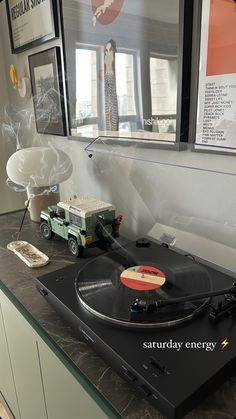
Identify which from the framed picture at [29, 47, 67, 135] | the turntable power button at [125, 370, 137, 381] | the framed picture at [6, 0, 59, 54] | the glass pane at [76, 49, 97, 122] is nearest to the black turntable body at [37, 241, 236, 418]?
the turntable power button at [125, 370, 137, 381]

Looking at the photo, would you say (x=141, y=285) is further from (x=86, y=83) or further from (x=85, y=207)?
(x=86, y=83)

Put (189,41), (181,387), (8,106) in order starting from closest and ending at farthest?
(181,387) < (189,41) < (8,106)

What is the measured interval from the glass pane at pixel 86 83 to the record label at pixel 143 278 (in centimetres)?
77

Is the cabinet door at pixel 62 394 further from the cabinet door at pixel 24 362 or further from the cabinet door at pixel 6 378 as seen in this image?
the cabinet door at pixel 6 378

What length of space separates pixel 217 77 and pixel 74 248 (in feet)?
2.29

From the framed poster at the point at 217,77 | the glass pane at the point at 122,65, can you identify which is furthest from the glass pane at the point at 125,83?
the framed poster at the point at 217,77

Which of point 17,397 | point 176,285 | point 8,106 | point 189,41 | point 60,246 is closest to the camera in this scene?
point 176,285

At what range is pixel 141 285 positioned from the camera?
716 millimetres

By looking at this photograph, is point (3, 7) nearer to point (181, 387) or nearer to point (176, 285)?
point (176, 285)

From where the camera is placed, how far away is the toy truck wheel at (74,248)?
1059 millimetres

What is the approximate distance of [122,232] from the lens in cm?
132

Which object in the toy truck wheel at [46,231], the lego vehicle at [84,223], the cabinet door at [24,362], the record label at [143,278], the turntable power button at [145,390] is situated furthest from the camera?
the toy truck wheel at [46,231]

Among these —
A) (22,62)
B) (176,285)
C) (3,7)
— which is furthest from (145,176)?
(3,7)

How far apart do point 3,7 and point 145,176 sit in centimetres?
147
